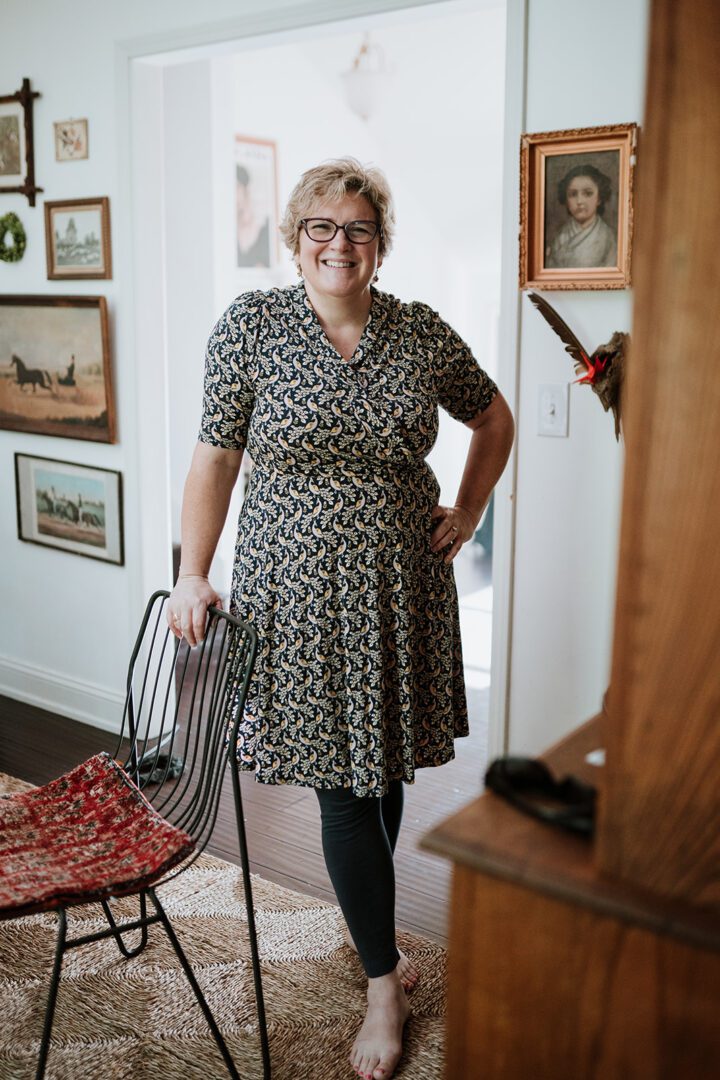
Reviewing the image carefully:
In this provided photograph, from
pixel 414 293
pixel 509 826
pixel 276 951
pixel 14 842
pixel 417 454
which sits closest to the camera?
pixel 509 826

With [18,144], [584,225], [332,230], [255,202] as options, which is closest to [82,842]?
[332,230]

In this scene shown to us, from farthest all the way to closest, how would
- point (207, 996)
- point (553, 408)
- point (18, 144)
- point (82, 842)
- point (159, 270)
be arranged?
1. point (18, 144)
2. point (159, 270)
3. point (553, 408)
4. point (207, 996)
5. point (82, 842)

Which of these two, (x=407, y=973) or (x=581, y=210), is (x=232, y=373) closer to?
(x=581, y=210)

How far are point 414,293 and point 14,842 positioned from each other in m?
4.72

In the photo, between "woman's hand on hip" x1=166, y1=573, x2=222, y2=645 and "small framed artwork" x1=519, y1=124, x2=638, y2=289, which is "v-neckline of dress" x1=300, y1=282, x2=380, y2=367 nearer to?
"woman's hand on hip" x1=166, y1=573, x2=222, y2=645

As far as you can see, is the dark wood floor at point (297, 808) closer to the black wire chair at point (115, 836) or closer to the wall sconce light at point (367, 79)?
the black wire chair at point (115, 836)

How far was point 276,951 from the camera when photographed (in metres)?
2.16

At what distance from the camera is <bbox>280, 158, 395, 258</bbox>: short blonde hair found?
172 centimetres

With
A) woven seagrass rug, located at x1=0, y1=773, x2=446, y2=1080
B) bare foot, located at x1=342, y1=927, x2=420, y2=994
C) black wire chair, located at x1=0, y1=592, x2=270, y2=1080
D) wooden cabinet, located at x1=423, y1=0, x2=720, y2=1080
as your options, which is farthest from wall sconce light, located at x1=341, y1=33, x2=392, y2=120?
wooden cabinet, located at x1=423, y1=0, x2=720, y2=1080

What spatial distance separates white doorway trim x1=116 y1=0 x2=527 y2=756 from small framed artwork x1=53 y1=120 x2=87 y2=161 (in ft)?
0.54

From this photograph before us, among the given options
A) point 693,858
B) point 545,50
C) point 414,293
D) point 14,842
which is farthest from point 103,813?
point 414,293

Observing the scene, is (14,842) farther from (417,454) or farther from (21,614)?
(21,614)

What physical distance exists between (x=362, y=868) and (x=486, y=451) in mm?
846

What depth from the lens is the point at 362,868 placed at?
1.82m
